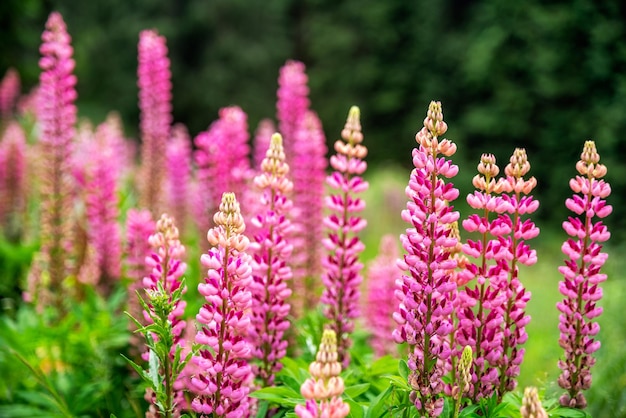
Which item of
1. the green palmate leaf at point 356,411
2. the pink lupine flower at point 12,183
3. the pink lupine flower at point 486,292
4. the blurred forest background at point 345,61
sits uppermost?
the blurred forest background at point 345,61

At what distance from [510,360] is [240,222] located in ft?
3.18

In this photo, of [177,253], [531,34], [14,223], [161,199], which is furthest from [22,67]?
[177,253]

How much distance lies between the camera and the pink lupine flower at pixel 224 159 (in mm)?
4305

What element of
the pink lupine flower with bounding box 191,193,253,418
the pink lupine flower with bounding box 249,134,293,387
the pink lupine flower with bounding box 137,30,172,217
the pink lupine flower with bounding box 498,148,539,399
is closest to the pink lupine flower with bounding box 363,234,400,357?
the pink lupine flower with bounding box 249,134,293,387

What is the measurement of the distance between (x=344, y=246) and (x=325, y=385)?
1.16 m

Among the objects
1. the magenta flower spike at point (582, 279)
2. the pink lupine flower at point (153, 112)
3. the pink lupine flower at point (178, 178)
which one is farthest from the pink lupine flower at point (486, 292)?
the pink lupine flower at point (178, 178)

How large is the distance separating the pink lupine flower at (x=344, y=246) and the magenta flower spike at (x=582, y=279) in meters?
0.78

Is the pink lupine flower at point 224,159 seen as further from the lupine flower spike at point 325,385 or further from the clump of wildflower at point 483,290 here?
the lupine flower spike at point 325,385

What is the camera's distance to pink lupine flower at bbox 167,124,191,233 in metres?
6.07

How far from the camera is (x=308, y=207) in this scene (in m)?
4.42

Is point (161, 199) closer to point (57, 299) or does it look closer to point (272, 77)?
point (57, 299)

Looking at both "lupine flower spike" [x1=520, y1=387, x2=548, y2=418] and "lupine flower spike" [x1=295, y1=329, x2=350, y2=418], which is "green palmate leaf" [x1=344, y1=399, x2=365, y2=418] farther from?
"lupine flower spike" [x1=520, y1=387, x2=548, y2=418]

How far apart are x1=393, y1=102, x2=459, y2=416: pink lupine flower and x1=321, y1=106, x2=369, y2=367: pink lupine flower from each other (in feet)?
2.09

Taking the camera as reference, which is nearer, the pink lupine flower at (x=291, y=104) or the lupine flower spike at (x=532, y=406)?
the lupine flower spike at (x=532, y=406)
